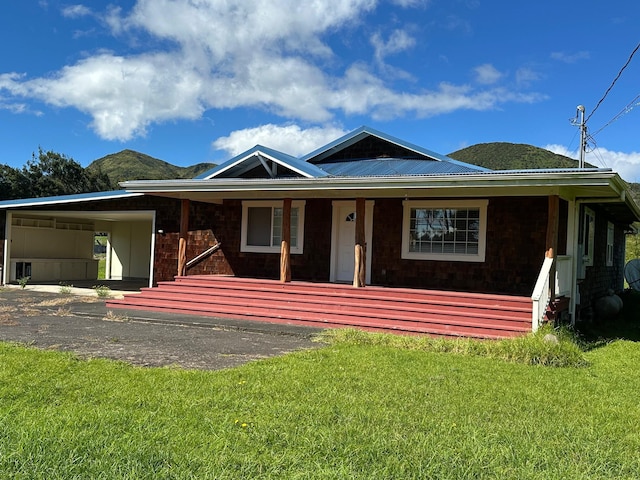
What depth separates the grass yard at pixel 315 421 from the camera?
3678mm

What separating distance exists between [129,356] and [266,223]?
7978 mm

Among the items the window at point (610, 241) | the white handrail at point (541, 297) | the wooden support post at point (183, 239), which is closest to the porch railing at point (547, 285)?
the white handrail at point (541, 297)

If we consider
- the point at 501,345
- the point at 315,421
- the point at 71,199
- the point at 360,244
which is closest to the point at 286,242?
the point at 360,244

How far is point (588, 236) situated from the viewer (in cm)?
1393

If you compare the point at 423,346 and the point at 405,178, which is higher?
the point at 405,178

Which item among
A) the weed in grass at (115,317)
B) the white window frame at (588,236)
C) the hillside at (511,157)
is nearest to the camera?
the weed in grass at (115,317)

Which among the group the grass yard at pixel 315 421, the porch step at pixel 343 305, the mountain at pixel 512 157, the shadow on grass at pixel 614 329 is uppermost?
the mountain at pixel 512 157

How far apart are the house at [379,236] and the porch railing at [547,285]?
0.13 feet

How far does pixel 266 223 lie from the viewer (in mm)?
14922

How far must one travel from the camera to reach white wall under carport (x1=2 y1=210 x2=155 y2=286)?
1875 centimetres

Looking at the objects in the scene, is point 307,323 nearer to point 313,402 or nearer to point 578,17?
point 313,402

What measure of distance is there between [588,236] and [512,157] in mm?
52897

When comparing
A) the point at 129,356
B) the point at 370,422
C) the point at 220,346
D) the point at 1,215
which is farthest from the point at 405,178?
the point at 1,215

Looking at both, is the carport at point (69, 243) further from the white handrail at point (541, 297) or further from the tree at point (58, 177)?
the tree at point (58, 177)
